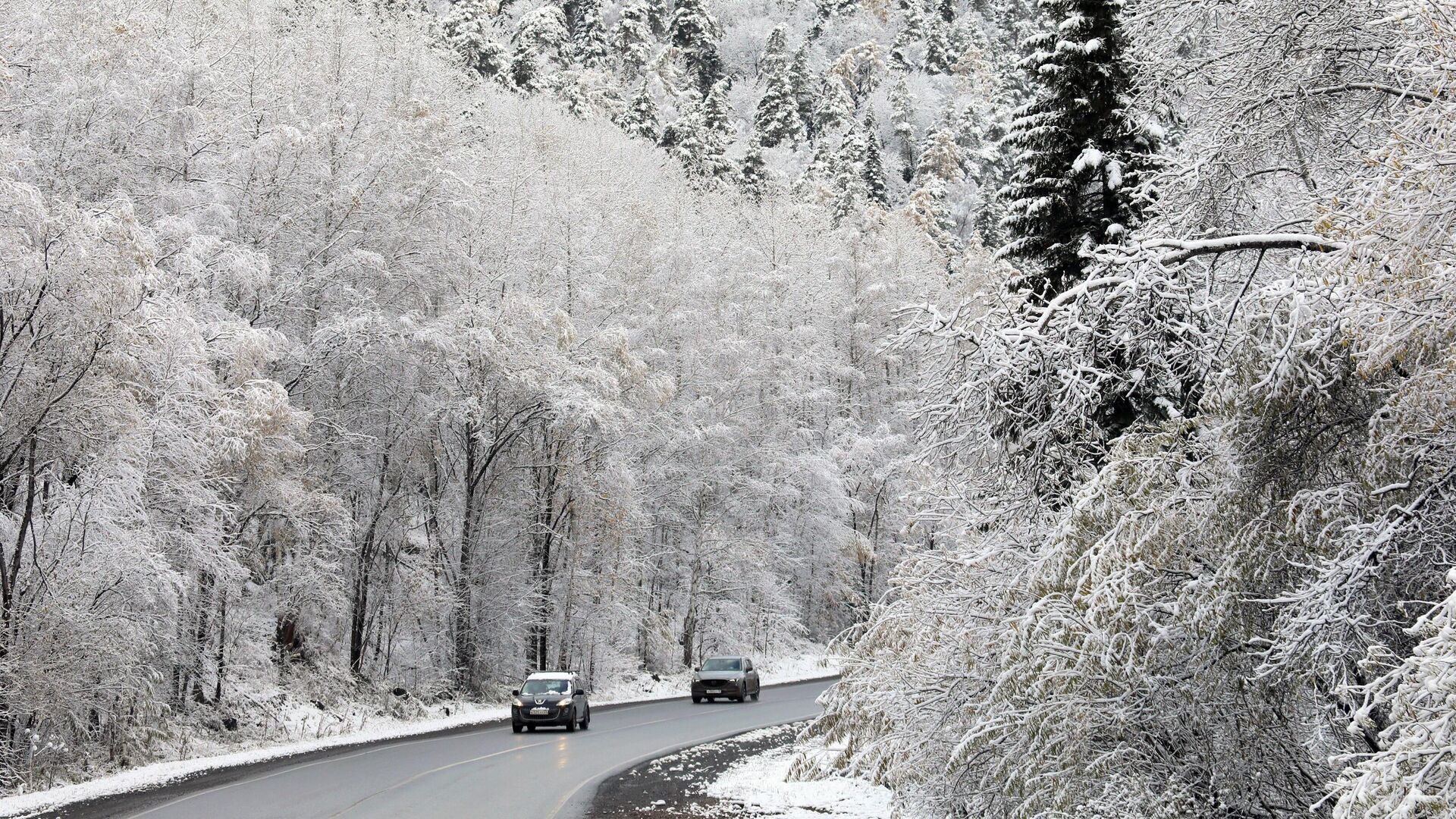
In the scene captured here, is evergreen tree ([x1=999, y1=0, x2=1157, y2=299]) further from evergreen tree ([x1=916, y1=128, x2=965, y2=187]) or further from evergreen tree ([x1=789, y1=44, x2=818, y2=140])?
evergreen tree ([x1=789, y1=44, x2=818, y2=140])

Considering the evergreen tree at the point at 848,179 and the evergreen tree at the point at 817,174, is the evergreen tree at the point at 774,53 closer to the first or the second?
the evergreen tree at the point at 817,174

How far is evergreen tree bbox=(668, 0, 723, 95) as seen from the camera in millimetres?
98438

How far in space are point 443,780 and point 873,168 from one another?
2848 inches

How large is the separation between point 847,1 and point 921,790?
4901 inches

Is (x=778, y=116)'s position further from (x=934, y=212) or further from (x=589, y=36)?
(x=934, y=212)

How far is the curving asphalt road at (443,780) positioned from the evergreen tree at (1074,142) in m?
11.2

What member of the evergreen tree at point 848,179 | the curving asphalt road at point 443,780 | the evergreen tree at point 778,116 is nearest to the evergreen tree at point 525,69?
the evergreen tree at point 848,179

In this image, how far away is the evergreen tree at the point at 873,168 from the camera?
261ft

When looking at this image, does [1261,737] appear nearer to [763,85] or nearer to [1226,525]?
[1226,525]

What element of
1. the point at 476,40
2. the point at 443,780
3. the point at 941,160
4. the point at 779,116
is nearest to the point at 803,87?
the point at 779,116

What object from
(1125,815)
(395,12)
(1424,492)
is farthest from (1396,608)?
(395,12)

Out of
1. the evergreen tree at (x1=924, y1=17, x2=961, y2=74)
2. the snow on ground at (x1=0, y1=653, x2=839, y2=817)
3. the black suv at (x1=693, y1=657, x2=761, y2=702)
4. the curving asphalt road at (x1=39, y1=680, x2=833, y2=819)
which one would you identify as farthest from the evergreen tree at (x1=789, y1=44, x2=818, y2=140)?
the curving asphalt road at (x1=39, y1=680, x2=833, y2=819)

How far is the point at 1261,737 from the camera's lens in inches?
270

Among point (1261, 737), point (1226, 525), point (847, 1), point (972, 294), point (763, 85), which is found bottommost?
point (1261, 737)
